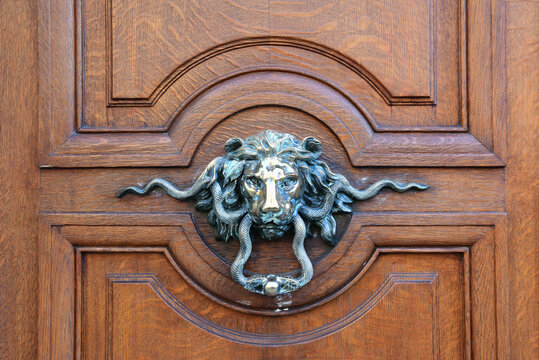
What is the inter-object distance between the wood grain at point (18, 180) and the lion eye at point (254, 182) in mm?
275

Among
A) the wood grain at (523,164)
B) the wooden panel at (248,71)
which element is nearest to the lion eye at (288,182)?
the wooden panel at (248,71)

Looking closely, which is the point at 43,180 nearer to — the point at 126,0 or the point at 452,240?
the point at 126,0

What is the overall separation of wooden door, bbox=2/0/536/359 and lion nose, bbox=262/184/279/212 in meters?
0.09

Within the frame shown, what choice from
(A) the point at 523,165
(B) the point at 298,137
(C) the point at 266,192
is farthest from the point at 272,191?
(A) the point at 523,165

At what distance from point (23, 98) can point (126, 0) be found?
0.58ft

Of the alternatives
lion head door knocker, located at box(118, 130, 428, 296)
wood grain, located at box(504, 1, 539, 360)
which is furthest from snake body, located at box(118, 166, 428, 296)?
wood grain, located at box(504, 1, 539, 360)

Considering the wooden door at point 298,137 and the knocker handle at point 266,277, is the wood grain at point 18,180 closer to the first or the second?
the wooden door at point 298,137

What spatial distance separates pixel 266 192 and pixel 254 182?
0.09ft

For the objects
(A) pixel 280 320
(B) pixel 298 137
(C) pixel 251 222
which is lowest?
(A) pixel 280 320

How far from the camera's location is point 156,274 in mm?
579

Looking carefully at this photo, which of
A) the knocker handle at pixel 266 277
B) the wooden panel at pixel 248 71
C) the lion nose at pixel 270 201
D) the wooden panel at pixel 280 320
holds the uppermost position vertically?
the wooden panel at pixel 248 71

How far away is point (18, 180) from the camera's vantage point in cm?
58

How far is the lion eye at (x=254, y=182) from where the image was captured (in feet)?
1.68

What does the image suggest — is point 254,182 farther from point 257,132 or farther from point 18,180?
point 18,180
